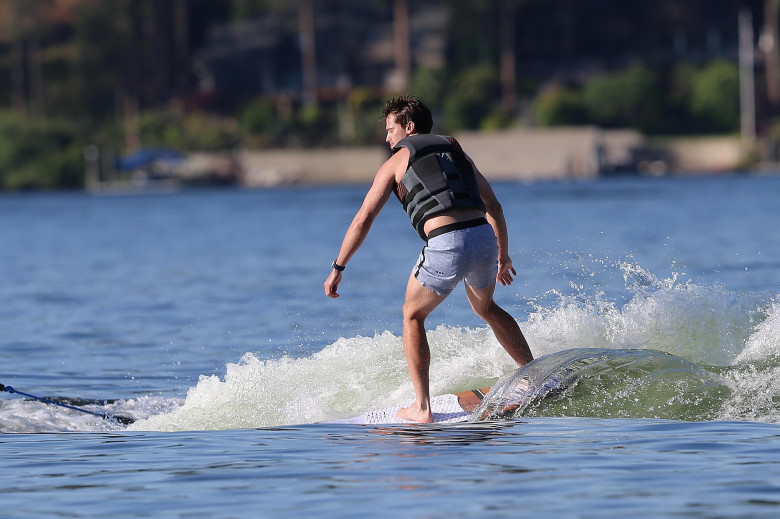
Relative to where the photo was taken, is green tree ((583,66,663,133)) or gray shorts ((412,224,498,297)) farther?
green tree ((583,66,663,133))

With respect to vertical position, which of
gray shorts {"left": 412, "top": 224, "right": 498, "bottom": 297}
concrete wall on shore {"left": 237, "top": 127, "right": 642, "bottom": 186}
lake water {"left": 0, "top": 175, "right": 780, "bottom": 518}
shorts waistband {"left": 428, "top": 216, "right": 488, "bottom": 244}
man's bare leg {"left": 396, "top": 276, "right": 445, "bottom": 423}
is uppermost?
shorts waistband {"left": 428, "top": 216, "right": 488, "bottom": 244}

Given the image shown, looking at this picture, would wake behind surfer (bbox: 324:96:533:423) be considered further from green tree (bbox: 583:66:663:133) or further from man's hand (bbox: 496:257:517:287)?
green tree (bbox: 583:66:663:133)

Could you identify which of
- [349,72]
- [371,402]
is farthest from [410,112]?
[349,72]

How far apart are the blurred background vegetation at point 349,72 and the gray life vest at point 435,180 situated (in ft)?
242

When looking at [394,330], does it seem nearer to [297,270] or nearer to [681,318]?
[681,318]

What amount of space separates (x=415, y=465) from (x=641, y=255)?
17.2m

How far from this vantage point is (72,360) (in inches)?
541

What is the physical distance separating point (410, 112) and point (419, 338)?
4.59 feet

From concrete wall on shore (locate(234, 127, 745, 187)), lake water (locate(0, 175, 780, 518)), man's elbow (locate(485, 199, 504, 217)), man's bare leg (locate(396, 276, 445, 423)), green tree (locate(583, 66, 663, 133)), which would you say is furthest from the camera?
green tree (locate(583, 66, 663, 133))

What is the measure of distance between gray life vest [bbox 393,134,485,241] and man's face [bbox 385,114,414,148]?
138 millimetres

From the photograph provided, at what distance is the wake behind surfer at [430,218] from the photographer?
8.67 m

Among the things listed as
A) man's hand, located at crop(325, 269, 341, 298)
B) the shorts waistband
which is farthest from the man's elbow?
man's hand, located at crop(325, 269, 341, 298)

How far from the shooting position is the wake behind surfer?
867cm

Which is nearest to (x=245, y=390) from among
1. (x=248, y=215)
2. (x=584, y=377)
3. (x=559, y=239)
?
(x=584, y=377)
